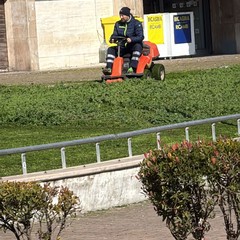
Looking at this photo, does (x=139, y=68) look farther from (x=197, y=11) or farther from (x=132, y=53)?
(x=197, y=11)

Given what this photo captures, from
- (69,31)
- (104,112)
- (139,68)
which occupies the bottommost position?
(104,112)

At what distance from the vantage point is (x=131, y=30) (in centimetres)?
2241

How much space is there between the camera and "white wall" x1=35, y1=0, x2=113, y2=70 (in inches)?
1300

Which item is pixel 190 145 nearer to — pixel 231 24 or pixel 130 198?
pixel 130 198

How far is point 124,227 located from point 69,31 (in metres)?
22.9

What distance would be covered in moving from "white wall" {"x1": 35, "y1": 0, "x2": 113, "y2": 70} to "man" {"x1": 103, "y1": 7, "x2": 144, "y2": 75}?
34.1 ft

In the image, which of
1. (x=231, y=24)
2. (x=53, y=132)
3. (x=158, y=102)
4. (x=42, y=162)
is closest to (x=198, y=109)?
(x=158, y=102)

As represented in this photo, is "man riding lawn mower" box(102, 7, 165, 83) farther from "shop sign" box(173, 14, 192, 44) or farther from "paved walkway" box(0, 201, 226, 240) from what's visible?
"shop sign" box(173, 14, 192, 44)

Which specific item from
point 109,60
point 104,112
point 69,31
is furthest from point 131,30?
point 69,31

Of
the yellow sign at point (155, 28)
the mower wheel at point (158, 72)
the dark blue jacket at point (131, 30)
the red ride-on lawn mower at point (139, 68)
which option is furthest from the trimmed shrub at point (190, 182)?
the yellow sign at point (155, 28)

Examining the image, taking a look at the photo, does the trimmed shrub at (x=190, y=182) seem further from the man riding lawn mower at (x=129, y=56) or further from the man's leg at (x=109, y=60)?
the man's leg at (x=109, y=60)

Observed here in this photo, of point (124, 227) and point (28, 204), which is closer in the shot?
point (28, 204)

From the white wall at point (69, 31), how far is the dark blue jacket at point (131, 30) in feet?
33.9

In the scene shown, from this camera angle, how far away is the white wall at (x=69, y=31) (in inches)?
1300
